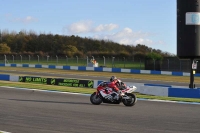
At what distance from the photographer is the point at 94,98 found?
14648mm

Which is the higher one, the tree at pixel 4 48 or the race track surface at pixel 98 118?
the tree at pixel 4 48

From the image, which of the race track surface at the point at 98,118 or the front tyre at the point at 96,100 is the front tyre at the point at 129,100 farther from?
the front tyre at the point at 96,100

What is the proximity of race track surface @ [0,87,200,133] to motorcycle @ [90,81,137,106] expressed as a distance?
0.76 feet

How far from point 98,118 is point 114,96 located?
11.4 feet

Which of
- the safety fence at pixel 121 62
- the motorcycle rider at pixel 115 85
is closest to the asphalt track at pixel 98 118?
the motorcycle rider at pixel 115 85

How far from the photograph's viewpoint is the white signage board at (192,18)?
18025 millimetres

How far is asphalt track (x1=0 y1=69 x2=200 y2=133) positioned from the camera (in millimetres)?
9086

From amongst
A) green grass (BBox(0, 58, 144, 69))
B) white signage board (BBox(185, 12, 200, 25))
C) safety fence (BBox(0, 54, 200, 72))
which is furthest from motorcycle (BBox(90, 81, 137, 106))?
green grass (BBox(0, 58, 144, 69))

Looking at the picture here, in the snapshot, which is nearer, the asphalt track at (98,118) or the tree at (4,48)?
the asphalt track at (98,118)

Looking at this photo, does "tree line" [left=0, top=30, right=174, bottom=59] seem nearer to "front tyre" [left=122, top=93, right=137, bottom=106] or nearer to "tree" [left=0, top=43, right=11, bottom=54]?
"tree" [left=0, top=43, right=11, bottom=54]

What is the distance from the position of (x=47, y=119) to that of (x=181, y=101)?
7124 millimetres

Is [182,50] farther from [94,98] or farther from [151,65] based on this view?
[151,65]

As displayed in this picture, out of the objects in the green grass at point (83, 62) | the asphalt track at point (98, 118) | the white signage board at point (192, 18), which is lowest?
the asphalt track at point (98, 118)

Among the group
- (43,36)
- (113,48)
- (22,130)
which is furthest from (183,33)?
(43,36)
